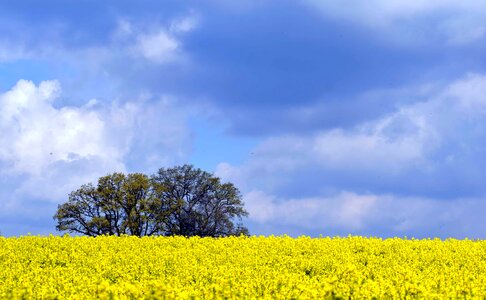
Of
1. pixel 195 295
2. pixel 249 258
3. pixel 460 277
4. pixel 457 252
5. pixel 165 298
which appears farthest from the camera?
pixel 457 252

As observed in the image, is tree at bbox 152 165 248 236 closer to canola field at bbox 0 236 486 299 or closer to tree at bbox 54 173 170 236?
tree at bbox 54 173 170 236

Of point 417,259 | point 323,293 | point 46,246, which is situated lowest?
point 323,293

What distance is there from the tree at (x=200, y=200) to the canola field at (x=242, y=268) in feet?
104

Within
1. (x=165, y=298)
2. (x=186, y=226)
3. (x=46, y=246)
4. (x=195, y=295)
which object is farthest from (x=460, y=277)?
(x=186, y=226)

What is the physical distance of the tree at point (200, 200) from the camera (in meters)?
55.8

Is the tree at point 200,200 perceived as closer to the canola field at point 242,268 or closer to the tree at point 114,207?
the tree at point 114,207

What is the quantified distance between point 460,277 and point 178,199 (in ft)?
140

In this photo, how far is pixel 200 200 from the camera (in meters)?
57.2

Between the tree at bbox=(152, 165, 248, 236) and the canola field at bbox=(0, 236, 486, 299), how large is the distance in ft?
104

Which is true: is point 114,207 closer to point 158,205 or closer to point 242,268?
point 158,205

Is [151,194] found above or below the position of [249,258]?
above

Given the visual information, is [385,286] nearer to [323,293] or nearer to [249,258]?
[323,293]

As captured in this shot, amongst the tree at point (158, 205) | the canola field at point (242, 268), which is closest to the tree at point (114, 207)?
the tree at point (158, 205)

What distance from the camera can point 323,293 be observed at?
10.0m
